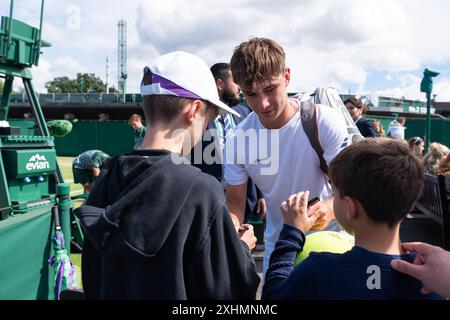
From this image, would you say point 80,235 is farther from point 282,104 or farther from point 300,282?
point 300,282

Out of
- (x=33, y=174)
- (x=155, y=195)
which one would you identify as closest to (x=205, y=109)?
(x=155, y=195)

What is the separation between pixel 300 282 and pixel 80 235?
4796 millimetres

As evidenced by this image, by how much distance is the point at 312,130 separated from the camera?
2.28 metres

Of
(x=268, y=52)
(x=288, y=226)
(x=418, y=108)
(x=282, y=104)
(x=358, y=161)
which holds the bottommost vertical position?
(x=288, y=226)

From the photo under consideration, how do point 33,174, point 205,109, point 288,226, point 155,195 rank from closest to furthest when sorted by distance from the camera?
point 155,195, point 205,109, point 288,226, point 33,174

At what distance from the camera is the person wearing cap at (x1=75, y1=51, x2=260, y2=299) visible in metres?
1.24

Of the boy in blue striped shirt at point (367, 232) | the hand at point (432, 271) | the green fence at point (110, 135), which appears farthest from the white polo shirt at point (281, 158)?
the green fence at point (110, 135)

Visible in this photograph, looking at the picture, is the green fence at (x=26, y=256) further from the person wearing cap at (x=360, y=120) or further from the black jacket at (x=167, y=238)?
the person wearing cap at (x=360, y=120)

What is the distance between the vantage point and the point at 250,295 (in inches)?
54.1

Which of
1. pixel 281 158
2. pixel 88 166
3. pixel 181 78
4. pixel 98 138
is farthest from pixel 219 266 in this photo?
pixel 98 138

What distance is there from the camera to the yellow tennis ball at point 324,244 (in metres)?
1.72

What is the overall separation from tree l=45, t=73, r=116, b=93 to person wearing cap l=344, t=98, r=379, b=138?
7778cm

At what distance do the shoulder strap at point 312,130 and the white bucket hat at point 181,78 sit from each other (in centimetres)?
88

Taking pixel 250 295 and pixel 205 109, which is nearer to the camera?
pixel 250 295
